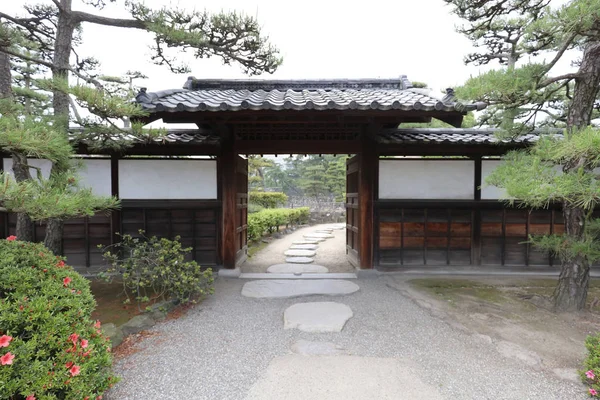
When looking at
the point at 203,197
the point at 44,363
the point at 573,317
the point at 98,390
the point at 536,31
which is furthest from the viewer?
the point at 203,197

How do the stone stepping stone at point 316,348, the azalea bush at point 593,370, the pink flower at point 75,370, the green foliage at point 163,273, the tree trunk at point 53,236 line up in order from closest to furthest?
1. the pink flower at point 75,370
2. the azalea bush at point 593,370
3. the stone stepping stone at point 316,348
4. the green foliage at point 163,273
5. the tree trunk at point 53,236

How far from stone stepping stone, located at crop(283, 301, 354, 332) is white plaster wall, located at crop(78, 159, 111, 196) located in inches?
176

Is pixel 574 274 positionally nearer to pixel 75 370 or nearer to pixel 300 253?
pixel 75 370

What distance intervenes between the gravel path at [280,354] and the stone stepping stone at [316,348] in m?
0.09

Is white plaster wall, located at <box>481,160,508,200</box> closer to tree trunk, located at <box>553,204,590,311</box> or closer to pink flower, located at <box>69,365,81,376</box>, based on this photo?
tree trunk, located at <box>553,204,590,311</box>

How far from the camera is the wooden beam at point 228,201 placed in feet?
19.3

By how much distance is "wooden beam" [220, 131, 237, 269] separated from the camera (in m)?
5.88

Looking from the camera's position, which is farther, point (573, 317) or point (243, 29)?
point (243, 29)

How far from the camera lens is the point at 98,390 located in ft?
7.25

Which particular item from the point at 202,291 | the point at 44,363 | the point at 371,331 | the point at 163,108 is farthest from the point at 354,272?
the point at 44,363

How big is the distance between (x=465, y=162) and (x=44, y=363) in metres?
6.97

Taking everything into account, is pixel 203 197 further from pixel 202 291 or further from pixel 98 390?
pixel 98 390

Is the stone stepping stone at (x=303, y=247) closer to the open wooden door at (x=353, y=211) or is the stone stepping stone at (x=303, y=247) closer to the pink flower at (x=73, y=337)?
the open wooden door at (x=353, y=211)

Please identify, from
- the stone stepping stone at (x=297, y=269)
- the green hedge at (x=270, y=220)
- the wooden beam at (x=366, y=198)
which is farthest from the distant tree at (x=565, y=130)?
the green hedge at (x=270, y=220)
